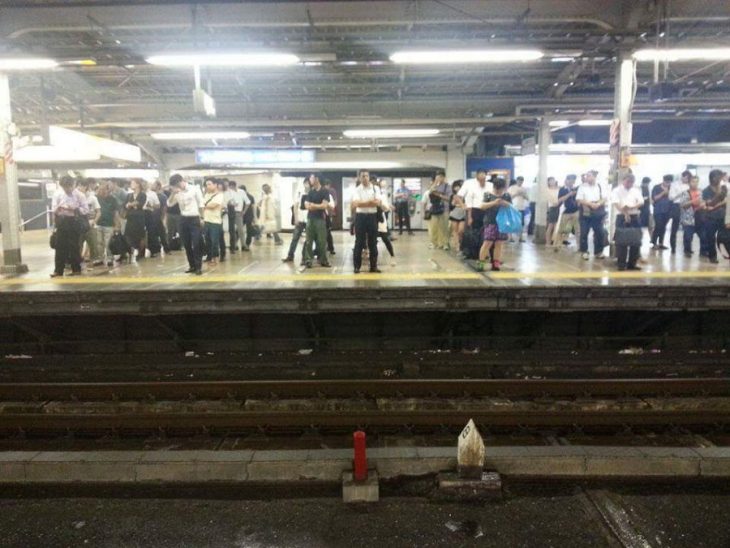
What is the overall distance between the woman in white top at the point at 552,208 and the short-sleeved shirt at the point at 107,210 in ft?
29.5

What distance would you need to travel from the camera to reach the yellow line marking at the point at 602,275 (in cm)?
787

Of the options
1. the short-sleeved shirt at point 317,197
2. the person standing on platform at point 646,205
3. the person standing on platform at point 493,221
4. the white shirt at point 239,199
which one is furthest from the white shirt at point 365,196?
the person standing on platform at point 646,205

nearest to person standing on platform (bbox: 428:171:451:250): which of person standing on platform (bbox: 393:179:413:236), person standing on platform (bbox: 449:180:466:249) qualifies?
person standing on platform (bbox: 449:180:466:249)

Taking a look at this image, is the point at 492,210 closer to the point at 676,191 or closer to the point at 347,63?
the point at 347,63

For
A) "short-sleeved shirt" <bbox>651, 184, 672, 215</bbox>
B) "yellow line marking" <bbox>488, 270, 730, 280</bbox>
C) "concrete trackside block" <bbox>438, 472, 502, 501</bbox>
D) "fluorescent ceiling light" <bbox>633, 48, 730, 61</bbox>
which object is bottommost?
"concrete trackside block" <bbox>438, 472, 502, 501</bbox>

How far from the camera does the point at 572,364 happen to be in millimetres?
6867

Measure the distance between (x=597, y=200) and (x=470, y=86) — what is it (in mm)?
4661

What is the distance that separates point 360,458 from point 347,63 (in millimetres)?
8659

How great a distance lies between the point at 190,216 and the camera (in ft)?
Result: 28.6

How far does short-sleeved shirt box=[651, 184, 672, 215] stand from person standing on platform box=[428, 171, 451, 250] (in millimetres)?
4005

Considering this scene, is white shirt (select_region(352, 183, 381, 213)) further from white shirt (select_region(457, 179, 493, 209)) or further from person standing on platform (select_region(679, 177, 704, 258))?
person standing on platform (select_region(679, 177, 704, 258))

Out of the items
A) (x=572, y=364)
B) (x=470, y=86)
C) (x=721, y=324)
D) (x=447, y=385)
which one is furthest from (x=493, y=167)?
(x=447, y=385)

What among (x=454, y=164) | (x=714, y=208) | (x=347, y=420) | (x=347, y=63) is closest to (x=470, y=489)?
(x=347, y=420)

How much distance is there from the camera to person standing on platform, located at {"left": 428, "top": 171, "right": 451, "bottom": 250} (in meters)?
11.1
